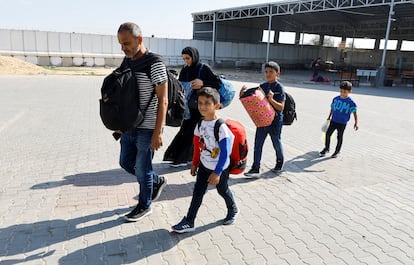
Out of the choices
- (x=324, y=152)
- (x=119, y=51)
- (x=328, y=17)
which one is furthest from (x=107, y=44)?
(x=324, y=152)

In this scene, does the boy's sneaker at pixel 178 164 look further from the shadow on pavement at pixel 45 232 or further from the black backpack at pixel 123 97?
the black backpack at pixel 123 97

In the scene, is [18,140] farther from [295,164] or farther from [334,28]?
[334,28]

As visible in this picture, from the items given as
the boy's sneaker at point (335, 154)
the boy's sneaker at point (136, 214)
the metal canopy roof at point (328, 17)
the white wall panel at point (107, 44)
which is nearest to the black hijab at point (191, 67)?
the boy's sneaker at point (136, 214)

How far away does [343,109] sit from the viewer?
5.59 metres

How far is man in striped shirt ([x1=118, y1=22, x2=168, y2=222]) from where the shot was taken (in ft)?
9.24

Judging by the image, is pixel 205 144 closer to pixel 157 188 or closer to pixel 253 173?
pixel 157 188

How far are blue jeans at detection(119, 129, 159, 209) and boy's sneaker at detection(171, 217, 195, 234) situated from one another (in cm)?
42

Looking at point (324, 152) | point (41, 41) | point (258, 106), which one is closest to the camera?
point (258, 106)

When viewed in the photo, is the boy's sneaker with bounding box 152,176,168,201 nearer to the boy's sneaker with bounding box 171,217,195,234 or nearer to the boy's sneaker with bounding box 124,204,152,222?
the boy's sneaker with bounding box 124,204,152,222

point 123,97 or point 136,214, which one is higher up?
point 123,97

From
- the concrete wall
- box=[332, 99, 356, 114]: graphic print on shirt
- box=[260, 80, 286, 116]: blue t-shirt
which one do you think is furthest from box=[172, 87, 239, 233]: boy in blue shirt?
the concrete wall

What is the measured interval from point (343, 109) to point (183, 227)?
11.9ft

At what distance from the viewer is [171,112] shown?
3291 millimetres

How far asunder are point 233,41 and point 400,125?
1169 inches
